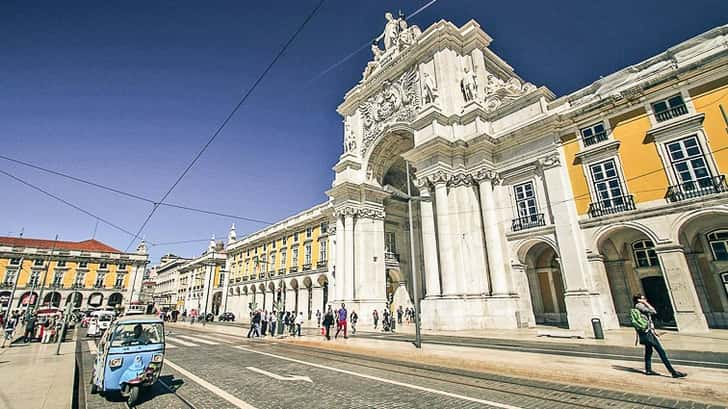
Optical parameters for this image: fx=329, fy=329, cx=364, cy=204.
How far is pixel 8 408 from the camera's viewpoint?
5.29 metres

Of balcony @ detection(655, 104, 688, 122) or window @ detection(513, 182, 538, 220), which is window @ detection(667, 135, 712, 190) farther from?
window @ detection(513, 182, 538, 220)

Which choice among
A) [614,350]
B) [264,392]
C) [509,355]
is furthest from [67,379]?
[614,350]

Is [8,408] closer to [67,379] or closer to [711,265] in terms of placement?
[67,379]

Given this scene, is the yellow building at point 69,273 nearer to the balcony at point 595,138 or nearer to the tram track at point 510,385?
the tram track at point 510,385

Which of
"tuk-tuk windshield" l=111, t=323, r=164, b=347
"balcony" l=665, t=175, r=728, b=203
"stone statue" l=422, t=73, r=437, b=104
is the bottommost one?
"tuk-tuk windshield" l=111, t=323, r=164, b=347

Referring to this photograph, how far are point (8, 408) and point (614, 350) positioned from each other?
14998 mm

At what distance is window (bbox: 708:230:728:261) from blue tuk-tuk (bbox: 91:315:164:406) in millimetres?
23415

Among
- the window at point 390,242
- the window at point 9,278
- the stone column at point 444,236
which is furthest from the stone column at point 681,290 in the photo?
the window at point 9,278

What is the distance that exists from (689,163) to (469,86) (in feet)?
45.6

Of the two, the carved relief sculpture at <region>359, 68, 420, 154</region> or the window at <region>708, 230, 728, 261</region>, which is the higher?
the carved relief sculpture at <region>359, 68, 420, 154</region>

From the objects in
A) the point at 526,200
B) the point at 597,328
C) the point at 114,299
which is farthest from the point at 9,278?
the point at 597,328

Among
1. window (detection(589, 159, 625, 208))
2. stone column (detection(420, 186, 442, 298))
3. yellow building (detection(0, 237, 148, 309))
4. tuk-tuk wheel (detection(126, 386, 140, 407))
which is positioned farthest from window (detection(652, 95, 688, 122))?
yellow building (detection(0, 237, 148, 309))

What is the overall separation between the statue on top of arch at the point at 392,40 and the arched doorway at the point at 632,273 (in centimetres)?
2308

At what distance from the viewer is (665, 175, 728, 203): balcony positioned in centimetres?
1436
